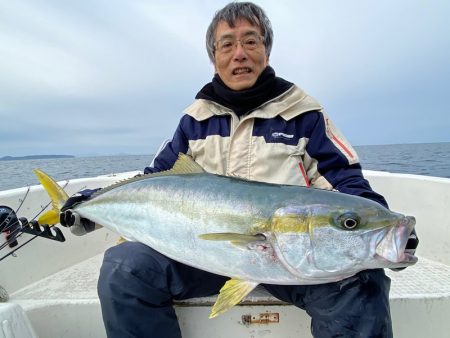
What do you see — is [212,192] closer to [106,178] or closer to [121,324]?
[121,324]

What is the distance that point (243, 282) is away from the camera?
1857 mm

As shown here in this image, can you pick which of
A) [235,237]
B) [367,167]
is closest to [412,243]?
[235,237]

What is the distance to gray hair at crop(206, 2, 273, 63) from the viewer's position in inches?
113

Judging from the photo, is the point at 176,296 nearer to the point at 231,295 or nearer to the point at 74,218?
the point at 231,295

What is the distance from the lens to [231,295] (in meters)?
1.82

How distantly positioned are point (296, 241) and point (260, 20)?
6.52ft

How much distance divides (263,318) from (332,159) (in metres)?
1.16

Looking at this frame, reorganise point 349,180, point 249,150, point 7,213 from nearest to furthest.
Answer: point 349,180
point 249,150
point 7,213

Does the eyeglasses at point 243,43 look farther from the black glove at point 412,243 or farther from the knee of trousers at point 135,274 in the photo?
the black glove at point 412,243

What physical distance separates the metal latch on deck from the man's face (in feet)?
5.58

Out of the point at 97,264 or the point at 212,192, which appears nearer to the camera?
the point at 212,192

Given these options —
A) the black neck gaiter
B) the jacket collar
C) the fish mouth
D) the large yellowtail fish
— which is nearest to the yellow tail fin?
the large yellowtail fish

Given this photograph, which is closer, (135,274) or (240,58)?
(135,274)

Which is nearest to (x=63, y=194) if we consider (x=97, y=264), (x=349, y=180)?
(x=97, y=264)
